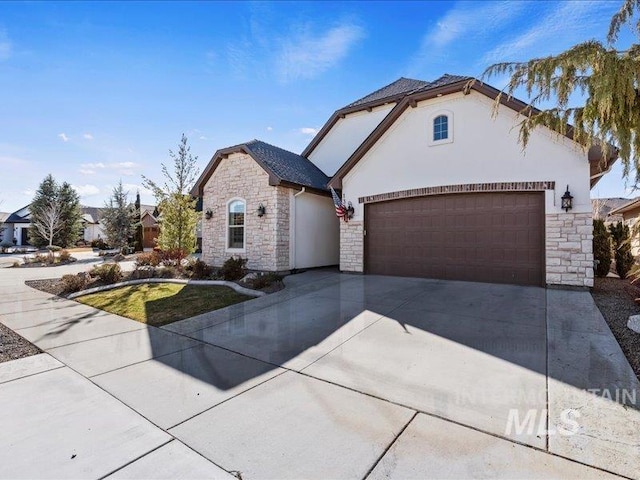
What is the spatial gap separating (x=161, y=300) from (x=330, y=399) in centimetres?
646

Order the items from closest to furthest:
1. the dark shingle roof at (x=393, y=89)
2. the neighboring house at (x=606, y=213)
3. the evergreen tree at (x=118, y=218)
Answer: the neighboring house at (x=606, y=213) → the dark shingle roof at (x=393, y=89) → the evergreen tree at (x=118, y=218)

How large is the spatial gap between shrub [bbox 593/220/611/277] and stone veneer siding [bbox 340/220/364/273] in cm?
712

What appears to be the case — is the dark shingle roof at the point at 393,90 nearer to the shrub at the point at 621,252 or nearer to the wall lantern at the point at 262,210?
the wall lantern at the point at 262,210

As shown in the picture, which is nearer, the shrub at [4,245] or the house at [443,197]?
the house at [443,197]

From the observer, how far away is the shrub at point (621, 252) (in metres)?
9.66

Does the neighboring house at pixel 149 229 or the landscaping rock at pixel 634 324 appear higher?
the neighboring house at pixel 149 229

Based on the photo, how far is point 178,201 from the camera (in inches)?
523

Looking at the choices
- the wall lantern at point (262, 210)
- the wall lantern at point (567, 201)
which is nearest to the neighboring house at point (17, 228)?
the wall lantern at point (262, 210)

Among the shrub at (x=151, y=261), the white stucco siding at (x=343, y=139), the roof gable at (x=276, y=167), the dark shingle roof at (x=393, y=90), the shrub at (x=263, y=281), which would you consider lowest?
the shrub at (x=263, y=281)

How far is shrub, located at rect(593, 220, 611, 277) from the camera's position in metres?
9.61

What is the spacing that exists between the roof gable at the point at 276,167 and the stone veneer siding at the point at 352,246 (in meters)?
2.25

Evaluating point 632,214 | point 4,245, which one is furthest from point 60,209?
point 632,214

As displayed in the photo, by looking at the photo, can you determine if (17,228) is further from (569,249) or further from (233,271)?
(569,249)

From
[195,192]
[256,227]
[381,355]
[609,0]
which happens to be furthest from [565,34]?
[195,192]
